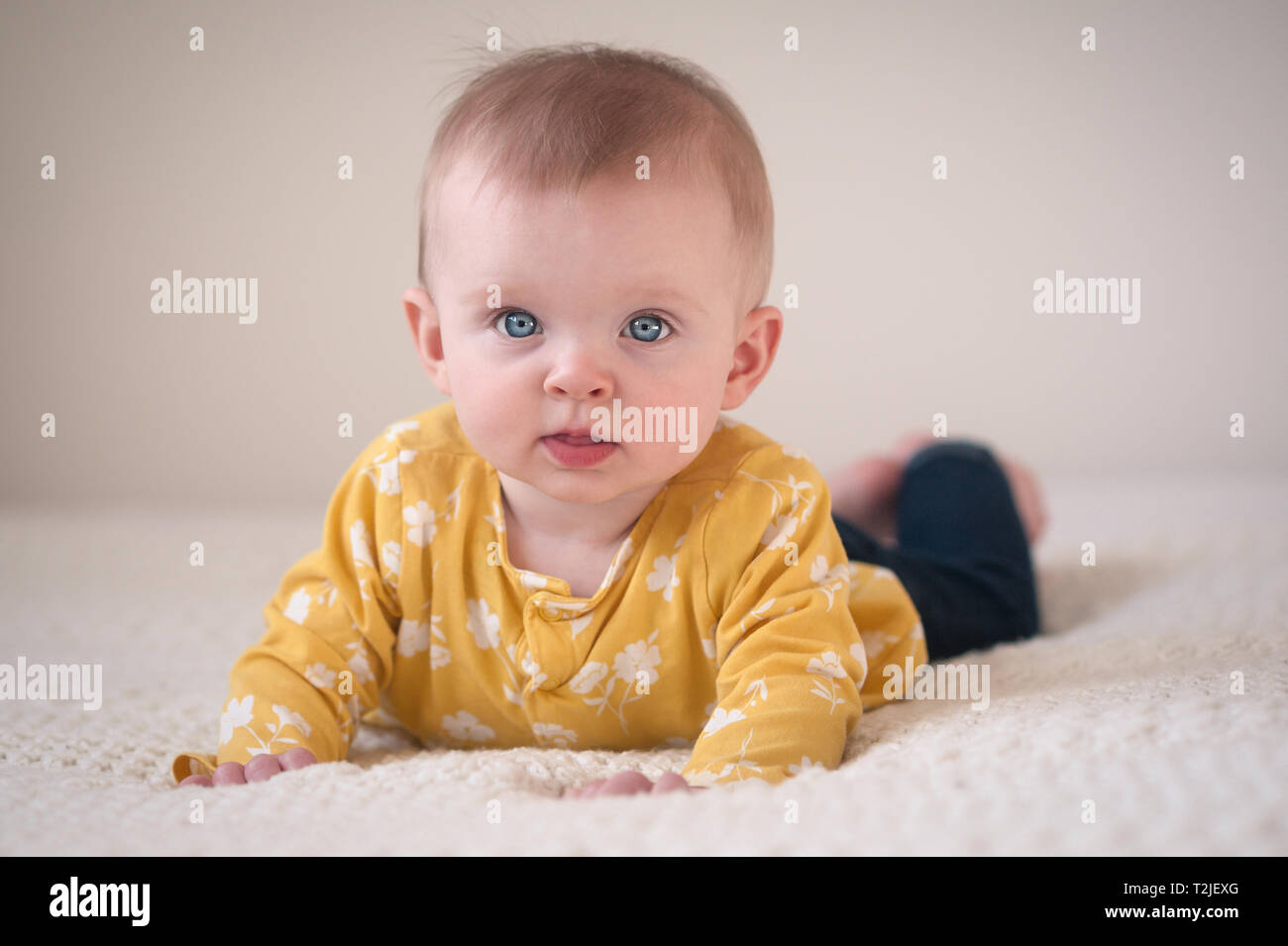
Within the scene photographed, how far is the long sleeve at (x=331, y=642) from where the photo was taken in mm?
939

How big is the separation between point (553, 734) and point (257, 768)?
0.79ft

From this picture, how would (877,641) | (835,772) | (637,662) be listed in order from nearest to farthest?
(835,772)
(637,662)
(877,641)

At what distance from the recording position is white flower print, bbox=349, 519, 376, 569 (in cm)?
102

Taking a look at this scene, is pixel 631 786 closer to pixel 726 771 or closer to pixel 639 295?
pixel 726 771

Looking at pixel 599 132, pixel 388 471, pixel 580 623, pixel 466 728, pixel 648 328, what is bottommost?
pixel 466 728

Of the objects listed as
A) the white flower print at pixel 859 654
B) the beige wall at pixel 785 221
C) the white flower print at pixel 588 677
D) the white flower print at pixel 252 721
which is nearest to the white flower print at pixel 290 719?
the white flower print at pixel 252 721

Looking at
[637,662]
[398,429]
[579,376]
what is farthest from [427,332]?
[637,662]

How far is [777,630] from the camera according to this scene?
36.7 inches

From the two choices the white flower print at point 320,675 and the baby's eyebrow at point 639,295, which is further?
the white flower print at point 320,675

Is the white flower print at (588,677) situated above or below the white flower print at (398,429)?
below

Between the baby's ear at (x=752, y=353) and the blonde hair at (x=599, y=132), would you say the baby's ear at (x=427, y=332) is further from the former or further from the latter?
the baby's ear at (x=752, y=353)

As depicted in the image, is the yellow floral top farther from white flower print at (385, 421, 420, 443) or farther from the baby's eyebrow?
the baby's eyebrow
